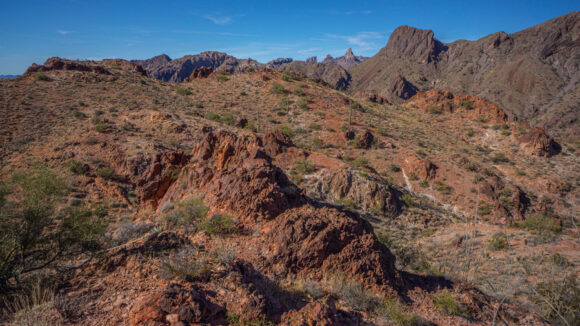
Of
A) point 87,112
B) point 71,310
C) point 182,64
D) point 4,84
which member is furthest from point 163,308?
point 182,64

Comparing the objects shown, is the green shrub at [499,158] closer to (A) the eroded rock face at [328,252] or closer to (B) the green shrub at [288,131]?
(B) the green shrub at [288,131]

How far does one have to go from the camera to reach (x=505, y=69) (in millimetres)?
81000

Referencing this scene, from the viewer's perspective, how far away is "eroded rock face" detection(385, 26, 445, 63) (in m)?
111

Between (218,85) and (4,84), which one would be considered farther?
(218,85)

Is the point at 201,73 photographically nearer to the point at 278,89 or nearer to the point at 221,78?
the point at 221,78

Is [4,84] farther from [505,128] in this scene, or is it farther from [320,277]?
[505,128]

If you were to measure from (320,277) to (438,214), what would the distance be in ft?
46.8

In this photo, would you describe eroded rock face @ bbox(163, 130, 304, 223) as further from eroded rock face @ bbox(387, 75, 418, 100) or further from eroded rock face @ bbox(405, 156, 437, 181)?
eroded rock face @ bbox(387, 75, 418, 100)

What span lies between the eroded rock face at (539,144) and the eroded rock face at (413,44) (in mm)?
98744

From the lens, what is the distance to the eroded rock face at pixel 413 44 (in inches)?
4373

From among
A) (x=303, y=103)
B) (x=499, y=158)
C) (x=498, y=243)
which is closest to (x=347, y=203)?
Result: (x=498, y=243)

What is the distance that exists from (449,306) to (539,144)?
28111mm

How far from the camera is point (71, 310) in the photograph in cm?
338

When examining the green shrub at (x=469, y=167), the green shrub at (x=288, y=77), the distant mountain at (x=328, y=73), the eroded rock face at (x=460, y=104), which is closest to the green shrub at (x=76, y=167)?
the green shrub at (x=469, y=167)
